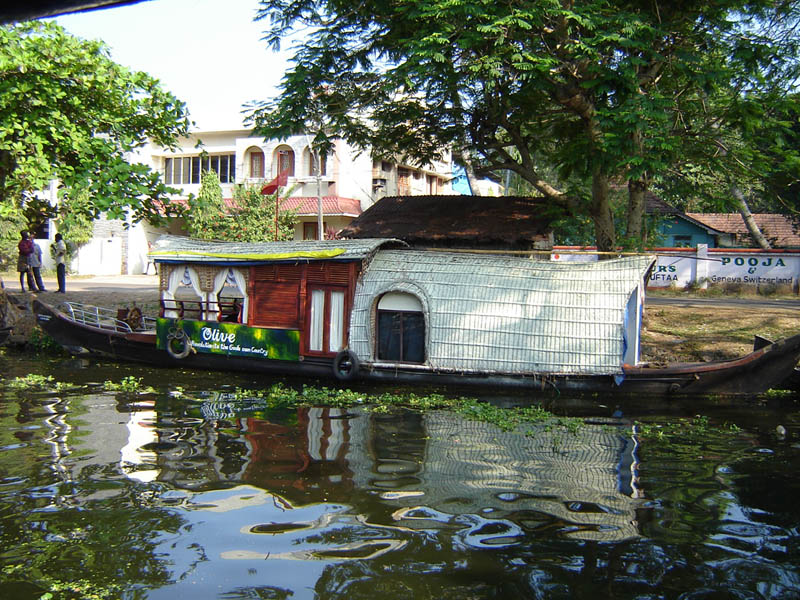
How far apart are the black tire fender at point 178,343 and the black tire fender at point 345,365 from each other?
3.10 metres

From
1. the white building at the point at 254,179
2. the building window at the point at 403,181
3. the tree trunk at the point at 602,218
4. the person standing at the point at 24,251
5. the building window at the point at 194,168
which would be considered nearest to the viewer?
the tree trunk at the point at 602,218

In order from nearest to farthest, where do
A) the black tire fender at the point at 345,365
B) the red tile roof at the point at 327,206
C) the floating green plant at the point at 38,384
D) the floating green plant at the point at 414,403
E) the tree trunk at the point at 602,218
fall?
the floating green plant at the point at 414,403 → the floating green plant at the point at 38,384 → the black tire fender at the point at 345,365 → the tree trunk at the point at 602,218 → the red tile roof at the point at 327,206

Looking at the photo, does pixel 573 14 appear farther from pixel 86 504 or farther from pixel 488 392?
pixel 86 504

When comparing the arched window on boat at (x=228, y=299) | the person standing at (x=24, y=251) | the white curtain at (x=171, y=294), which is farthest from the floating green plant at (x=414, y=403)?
the person standing at (x=24, y=251)

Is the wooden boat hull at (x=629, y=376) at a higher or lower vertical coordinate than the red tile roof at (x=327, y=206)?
lower

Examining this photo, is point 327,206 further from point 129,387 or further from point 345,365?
point 129,387

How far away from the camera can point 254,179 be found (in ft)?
89.0

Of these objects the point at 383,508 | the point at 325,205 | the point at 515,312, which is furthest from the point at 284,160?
the point at 383,508

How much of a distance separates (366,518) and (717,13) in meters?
10.5

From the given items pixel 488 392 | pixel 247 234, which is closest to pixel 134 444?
pixel 488 392

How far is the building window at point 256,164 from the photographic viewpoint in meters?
27.2

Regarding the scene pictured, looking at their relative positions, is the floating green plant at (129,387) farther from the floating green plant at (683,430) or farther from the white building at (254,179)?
the white building at (254,179)

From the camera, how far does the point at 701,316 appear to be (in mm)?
14672

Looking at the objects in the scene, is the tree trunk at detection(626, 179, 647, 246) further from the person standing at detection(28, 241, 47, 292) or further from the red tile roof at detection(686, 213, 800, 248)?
the red tile roof at detection(686, 213, 800, 248)
